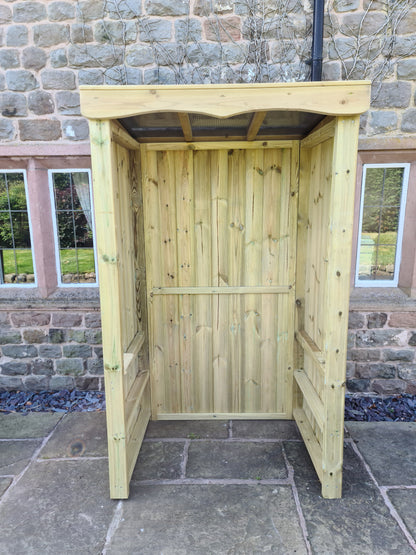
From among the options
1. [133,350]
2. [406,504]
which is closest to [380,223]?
[406,504]

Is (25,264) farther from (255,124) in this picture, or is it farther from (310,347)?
(310,347)

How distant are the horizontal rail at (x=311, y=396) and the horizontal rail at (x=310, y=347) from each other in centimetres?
25

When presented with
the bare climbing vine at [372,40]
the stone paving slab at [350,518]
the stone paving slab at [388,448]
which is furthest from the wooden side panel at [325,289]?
the bare climbing vine at [372,40]

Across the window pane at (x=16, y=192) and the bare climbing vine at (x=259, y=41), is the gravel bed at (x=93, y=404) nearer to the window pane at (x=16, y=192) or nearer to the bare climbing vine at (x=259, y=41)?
the window pane at (x=16, y=192)

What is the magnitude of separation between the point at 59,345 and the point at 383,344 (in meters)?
3.42

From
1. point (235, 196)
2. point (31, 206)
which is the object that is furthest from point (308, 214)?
point (31, 206)

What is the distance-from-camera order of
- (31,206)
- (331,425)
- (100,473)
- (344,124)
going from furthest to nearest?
(31,206), (100,473), (331,425), (344,124)

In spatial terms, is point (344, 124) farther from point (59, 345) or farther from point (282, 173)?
point (59, 345)

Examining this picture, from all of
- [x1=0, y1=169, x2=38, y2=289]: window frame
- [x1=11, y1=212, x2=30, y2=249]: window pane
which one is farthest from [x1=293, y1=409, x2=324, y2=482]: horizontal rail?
[x1=11, y1=212, x2=30, y2=249]: window pane

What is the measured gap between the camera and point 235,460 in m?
2.87

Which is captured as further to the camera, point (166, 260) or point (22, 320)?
point (22, 320)

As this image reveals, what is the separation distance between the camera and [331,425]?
2.43m

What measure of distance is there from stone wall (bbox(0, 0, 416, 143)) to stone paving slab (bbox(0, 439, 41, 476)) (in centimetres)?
298

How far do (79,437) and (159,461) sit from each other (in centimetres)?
83
